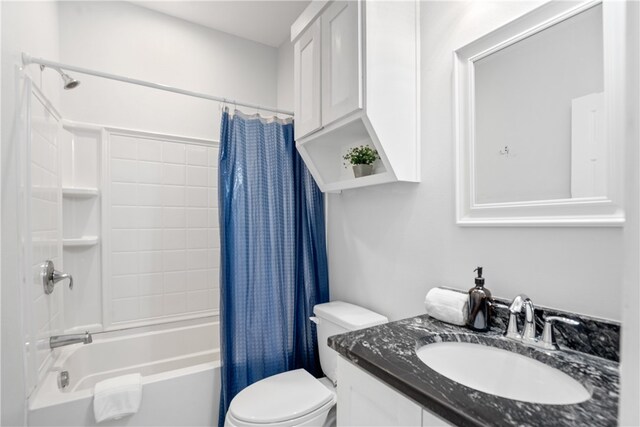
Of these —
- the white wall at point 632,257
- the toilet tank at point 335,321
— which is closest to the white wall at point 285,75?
the toilet tank at point 335,321

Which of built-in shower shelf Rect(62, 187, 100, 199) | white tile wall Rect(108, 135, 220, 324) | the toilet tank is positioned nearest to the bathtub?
white tile wall Rect(108, 135, 220, 324)

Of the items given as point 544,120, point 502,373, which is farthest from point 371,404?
point 544,120

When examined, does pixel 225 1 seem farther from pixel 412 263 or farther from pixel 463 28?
pixel 412 263

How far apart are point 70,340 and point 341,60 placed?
1853 mm

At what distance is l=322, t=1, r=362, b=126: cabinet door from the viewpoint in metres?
1.23

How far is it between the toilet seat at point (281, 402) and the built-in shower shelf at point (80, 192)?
5.20 feet

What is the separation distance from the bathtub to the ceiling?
2.28m

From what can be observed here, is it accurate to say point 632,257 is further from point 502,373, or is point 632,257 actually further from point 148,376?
point 148,376

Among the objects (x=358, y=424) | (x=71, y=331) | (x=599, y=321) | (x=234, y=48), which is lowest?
(x=71, y=331)

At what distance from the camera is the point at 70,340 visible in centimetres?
153

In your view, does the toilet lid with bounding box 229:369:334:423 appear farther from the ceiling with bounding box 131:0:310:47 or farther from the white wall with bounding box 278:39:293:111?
Result: the ceiling with bounding box 131:0:310:47

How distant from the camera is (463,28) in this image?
117 cm

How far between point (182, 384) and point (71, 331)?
95cm

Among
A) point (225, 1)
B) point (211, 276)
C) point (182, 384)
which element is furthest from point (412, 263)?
point (225, 1)
